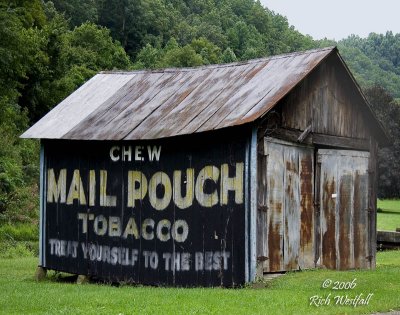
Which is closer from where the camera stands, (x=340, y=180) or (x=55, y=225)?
(x=340, y=180)

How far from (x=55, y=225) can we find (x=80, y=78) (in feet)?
155

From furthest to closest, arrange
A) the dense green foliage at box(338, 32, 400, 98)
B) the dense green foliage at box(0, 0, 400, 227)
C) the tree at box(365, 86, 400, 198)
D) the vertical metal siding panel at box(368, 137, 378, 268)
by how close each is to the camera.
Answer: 1. the dense green foliage at box(338, 32, 400, 98)
2. the tree at box(365, 86, 400, 198)
3. the dense green foliage at box(0, 0, 400, 227)
4. the vertical metal siding panel at box(368, 137, 378, 268)

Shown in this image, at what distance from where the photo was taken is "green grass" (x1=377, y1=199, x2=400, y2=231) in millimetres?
43219

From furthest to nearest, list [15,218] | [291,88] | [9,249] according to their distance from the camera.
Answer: [15,218], [9,249], [291,88]

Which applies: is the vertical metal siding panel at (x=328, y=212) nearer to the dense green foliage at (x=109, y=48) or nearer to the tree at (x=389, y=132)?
the dense green foliage at (x=109, y=48)

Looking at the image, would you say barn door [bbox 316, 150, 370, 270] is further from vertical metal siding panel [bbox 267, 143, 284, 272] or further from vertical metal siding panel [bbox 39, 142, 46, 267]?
vertical metal siding panel [bbox 39, 142, 46, 267]

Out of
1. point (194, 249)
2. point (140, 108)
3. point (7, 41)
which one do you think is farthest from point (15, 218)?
point (194, 249)

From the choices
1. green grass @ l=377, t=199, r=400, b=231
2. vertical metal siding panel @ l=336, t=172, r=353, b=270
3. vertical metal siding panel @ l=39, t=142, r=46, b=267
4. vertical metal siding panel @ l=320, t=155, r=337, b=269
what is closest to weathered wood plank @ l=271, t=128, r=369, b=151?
vertical metal siding panel @ l=320, t=155, r=337, b=269

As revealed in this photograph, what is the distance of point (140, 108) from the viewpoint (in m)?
19.5

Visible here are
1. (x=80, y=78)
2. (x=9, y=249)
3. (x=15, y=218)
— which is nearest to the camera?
(x=9, y=249)

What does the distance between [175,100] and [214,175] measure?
2.89 metres

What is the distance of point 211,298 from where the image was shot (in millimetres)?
13867

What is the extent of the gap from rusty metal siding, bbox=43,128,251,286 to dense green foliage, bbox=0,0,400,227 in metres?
14.6

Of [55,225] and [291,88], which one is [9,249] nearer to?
[55,225]
